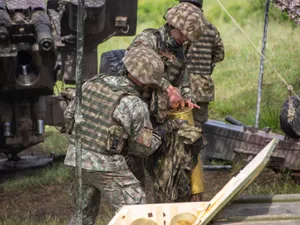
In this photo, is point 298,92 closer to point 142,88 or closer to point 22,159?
point 22,159

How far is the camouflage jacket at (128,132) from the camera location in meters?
5.57

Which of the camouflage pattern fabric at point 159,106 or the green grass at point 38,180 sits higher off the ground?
the camouflage pattern fabric at point 159,106

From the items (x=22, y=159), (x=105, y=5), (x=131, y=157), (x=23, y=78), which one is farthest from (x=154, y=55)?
(x=22, y=159)

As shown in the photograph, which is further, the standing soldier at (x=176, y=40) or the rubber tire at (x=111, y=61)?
the rubber tire at (x=111, y=61)

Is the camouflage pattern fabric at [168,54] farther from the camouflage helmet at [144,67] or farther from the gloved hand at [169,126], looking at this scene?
the camouflage helmet at [144,67]

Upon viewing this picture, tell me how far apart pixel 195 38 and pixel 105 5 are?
82.0 inches

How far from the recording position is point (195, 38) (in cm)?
685

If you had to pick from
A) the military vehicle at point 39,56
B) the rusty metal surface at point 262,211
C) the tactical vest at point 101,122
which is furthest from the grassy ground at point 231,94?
the rusty metal surface at point 262,211

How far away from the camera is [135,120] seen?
5.59 metres

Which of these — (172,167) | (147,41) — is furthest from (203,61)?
(172,167)

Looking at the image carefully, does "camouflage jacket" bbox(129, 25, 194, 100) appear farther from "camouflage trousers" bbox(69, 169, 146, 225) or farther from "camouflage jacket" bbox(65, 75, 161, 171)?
"camouflage trousers" bbox(69, 169, 146, 225)

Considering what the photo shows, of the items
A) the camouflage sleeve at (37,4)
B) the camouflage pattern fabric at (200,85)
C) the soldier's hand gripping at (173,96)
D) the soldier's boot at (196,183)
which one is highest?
the camouflage sleeve at (37,4)

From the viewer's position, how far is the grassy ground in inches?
313

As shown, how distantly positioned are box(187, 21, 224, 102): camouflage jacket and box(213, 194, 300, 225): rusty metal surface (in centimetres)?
384
